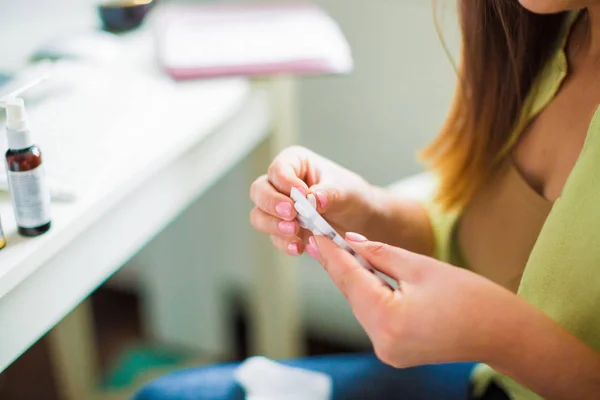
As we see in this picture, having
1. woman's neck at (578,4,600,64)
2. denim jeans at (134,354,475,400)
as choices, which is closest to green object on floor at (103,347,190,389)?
denim jeans at (134,354,475,400)

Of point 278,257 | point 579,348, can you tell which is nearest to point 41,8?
point 278,257

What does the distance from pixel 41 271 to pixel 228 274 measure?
2.66 ft

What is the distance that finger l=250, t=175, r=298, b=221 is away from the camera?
56cm

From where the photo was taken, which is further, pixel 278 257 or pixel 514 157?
pixel 278 257

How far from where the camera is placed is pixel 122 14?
0.96 meters

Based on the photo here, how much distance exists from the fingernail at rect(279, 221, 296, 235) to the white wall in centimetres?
52

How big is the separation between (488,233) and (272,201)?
230 mm

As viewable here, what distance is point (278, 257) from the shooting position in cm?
107

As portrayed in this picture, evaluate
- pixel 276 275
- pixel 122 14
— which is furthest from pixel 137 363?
pixel 122 14

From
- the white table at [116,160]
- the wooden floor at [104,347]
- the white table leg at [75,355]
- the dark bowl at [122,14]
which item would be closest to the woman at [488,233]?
the white table at [116,160]

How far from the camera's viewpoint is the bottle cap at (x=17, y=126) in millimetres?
540

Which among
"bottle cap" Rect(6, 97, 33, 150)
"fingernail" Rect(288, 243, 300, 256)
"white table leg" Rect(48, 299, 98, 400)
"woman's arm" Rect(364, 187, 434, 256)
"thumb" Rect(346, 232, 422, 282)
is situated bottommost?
"white table leg" Rect(48, 299, 98, 400)

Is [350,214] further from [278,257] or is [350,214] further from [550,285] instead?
[278,257]

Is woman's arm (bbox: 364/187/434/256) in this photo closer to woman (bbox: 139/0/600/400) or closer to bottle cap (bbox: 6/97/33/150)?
woman (bbox: 139/0/600/400)
